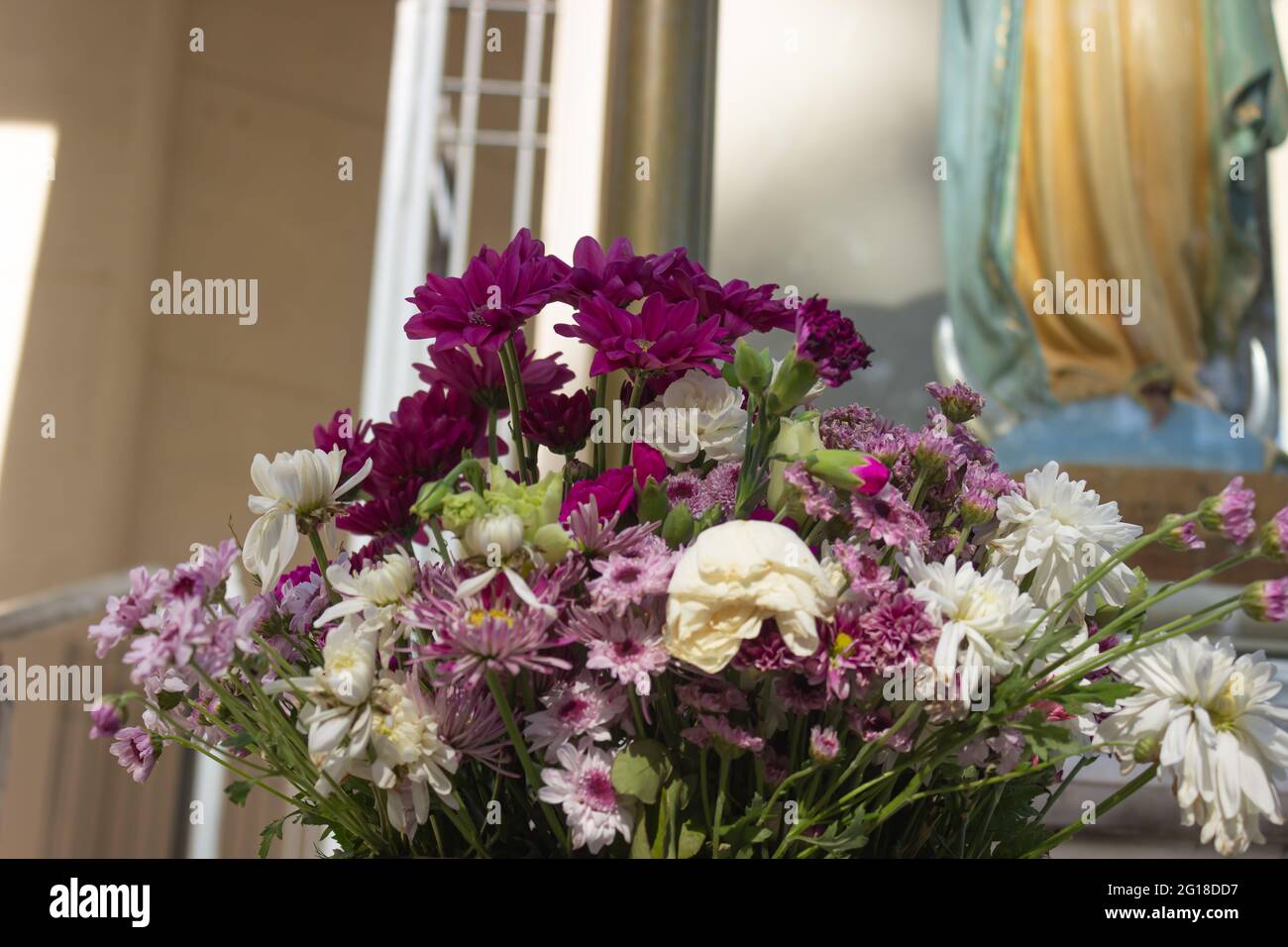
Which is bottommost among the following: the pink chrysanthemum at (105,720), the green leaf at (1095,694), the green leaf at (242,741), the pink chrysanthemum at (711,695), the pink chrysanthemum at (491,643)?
the green leaf at (242,741)

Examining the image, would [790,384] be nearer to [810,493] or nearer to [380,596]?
[810,493]

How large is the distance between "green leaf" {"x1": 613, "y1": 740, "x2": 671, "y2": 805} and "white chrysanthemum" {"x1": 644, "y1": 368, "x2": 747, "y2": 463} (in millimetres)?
115

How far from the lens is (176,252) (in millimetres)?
4715

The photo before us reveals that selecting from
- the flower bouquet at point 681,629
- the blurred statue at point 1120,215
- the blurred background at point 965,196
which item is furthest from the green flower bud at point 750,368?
the blurred statue at point 1120,215

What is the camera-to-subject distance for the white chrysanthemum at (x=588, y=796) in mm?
375

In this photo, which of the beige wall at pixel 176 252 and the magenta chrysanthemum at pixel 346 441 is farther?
the beige wall at pixel 176 252

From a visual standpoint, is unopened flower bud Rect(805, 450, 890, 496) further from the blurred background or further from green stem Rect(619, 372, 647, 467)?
the blurred background

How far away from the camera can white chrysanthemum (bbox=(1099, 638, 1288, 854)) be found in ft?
1.22

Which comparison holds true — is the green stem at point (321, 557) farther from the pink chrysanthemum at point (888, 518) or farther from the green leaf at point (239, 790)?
the pink chrysanthemum at point (888, 518)

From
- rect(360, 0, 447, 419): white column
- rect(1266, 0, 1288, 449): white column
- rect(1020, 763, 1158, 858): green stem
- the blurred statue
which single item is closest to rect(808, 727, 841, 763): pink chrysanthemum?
rect(1020, 763, 1158, 858): green stem

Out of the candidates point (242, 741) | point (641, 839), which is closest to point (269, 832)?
point (242, 741)

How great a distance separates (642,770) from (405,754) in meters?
0.07

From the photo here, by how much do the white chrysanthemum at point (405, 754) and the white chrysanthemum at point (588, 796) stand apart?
0.03 metres

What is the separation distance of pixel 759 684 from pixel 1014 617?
0.08 metres
